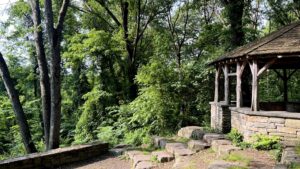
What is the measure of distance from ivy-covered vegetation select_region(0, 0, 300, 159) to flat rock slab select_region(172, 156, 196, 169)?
3.02 m

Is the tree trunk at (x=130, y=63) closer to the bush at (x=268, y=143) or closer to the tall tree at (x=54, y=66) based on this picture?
the tall tree at (x=54, y=66)

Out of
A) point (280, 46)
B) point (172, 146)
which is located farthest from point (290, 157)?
point (280, 46)

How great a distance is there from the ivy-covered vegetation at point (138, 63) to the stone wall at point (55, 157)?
1.16 meters

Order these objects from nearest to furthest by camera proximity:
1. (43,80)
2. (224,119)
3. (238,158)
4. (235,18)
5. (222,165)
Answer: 1. (222,165)
2. (238,158)
3. (43,80)
4. (224,119)
5. (235,18)

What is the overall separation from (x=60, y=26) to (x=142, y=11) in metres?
8.14

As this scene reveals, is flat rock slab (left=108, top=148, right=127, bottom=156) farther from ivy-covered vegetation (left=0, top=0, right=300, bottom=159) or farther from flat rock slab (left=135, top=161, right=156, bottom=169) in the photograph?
flat rock slab (left=135, top=161, right=156, bottom=169)

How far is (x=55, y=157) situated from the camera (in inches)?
293

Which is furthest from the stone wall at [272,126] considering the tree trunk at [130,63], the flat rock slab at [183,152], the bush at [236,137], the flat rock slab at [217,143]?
the tree trunk at [130,63]

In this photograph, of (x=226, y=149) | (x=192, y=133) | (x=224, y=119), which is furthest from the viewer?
(x=224, y=119)

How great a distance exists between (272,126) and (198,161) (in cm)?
223

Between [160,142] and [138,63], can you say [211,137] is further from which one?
[138,63]

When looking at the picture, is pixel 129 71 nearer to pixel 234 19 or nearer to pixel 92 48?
pixel 92 48

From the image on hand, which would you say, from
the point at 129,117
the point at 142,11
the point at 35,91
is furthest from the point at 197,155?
the point at 35,91

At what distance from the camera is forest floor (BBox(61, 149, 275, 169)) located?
19.3ft
